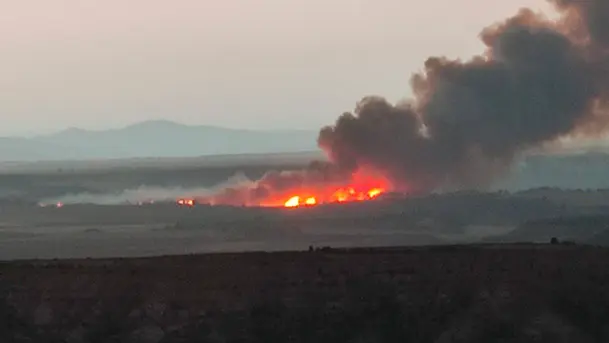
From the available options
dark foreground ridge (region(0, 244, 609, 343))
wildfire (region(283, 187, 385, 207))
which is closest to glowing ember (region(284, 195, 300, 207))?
wildfire (region(283, 187, 385, 207))

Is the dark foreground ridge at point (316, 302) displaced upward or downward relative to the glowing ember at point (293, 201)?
downward

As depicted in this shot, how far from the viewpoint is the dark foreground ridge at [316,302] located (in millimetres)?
50156

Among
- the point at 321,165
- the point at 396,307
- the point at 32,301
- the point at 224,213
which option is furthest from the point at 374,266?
the point at 321,165

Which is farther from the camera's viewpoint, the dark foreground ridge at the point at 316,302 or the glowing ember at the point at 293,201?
the glowing ember at the point at 293,201

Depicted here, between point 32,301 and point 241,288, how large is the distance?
11.6m

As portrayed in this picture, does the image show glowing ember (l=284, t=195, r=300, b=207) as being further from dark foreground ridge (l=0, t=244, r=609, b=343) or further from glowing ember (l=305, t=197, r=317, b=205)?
dark foreground ridge (l=0, t=244, r=609, b=343)

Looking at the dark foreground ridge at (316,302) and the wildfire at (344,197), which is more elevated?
the wildfire at (344,197)

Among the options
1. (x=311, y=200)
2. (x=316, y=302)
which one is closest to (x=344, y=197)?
(x=311, y=200)

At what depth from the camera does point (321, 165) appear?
163750 mm

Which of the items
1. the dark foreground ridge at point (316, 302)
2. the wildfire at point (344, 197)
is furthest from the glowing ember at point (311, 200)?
the dark foreground ridge at point (316, 302)

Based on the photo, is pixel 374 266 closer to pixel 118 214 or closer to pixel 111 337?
pixel 111 337

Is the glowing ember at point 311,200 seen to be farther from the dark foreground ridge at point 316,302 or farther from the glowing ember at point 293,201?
the dark foreground ridge at point 316,302

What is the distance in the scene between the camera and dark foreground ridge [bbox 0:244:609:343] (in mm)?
50156

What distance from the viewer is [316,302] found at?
52.4 m
